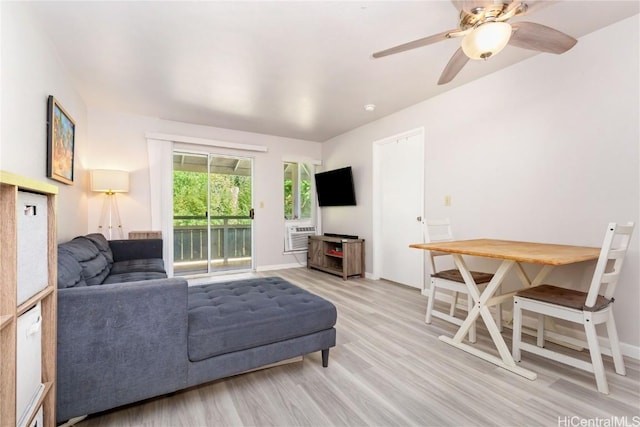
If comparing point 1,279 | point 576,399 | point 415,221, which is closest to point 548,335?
point 576,399

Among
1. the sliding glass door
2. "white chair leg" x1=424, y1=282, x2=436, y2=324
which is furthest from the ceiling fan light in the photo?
the sliding glass door

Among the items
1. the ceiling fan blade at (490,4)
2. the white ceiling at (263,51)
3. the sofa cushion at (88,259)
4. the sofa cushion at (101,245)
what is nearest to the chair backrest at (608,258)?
the ceiling fan blade at (490,4)

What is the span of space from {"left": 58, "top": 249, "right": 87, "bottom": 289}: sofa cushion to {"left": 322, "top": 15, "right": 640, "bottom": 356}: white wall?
3315 mm

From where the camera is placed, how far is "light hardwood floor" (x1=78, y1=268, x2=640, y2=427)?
4.70ft

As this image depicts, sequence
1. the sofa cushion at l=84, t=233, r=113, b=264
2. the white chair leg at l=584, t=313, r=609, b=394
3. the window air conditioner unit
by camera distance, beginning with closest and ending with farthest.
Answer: the white chair leg at l=584, t=313, r=609, b=394 < the sofa cushion at l=84, t=233, r=113, b=264 < the window air conditioner unit

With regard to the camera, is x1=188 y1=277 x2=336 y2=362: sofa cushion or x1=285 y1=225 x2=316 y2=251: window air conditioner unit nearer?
x1=188 y1=277 x2=336 y2=362: sofa cushion

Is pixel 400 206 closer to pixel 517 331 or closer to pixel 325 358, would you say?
pixel 517 331

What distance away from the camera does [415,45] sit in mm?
1770

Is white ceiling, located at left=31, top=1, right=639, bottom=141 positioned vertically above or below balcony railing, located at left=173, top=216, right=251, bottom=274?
above

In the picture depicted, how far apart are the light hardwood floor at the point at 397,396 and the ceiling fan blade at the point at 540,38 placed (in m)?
2.04

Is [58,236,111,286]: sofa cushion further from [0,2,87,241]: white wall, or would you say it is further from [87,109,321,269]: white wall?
[87,109,321,269]: white wall

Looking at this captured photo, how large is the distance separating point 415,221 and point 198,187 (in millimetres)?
3497

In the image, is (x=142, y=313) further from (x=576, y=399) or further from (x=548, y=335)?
(x=548, y=335)

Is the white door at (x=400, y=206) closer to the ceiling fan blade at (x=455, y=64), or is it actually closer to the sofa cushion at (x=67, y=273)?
the ceiling fan blade at (x=455, y=64)
